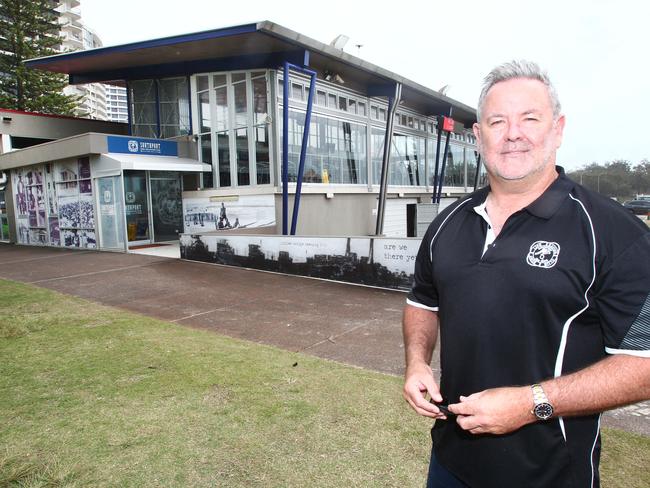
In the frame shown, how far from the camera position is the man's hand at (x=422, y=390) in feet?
5.12

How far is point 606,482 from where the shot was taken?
2609 mm

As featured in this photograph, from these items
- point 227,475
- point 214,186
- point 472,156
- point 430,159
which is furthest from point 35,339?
point 472,156

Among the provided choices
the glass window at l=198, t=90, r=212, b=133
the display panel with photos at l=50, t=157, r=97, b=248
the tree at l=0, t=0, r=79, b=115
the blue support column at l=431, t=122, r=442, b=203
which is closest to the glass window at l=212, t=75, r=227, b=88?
the glass window at l=198, t=90, r=212, b=133

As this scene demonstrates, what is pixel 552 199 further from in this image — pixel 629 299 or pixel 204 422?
A: pixel 204 422

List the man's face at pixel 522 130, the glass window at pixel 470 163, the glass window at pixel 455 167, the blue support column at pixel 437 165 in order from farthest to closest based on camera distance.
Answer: the glass window at pixel 470 163
the glass window at pixel 455 167
the blue support column at pixel 437 165
the man's face at pixel 522 130

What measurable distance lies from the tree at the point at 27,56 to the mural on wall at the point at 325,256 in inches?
1088

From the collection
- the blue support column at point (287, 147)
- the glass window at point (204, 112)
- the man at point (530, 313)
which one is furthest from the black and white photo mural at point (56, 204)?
the man at point (530, 313)

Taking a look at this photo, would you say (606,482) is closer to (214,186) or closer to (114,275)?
(114,275)

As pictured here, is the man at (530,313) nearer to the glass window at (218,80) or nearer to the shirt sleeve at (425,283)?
the shirt sleeve at (425,283)

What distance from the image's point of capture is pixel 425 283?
1.84m

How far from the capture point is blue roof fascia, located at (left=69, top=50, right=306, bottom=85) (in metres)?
14.4

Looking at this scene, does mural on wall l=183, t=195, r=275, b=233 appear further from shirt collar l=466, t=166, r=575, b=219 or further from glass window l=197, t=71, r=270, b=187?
shirt collar l=466, t=166, r=575, b=219

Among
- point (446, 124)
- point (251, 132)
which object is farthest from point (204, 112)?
point (446, 124)

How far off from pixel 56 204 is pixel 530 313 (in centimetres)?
1797
